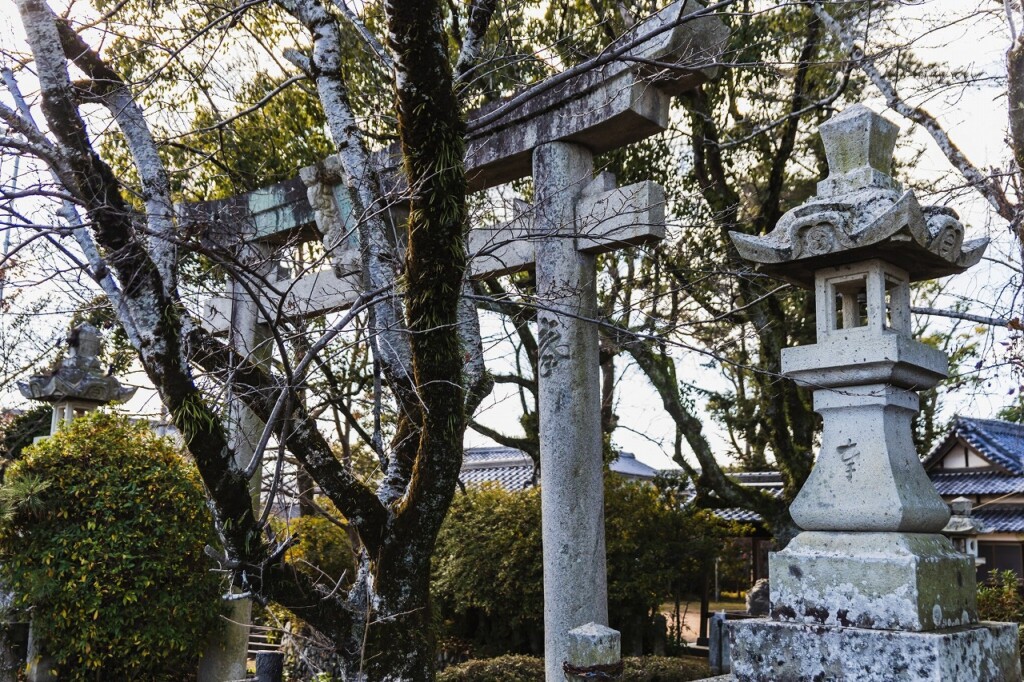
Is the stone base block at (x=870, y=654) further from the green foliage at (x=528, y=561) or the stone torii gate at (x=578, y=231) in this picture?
the green foliage at (x=528, y=561)

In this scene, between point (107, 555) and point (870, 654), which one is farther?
point (107, 555)

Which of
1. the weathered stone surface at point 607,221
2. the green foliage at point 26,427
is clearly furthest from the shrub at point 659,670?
the green foliage at point 26,427

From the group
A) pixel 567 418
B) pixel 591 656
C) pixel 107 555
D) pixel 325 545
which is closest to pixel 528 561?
pixel 325 545

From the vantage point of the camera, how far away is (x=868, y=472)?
328 cm

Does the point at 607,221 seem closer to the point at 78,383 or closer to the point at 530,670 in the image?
the point at 530,670

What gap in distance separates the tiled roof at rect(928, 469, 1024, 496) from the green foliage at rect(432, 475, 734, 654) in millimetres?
8863

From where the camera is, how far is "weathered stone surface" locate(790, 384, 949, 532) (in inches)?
126

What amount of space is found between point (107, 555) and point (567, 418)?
383 cm

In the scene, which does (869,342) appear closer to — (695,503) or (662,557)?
(662,557)

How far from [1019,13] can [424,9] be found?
472 centimetres

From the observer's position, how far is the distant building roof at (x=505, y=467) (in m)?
23.0

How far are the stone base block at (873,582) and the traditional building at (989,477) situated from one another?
49.0ft

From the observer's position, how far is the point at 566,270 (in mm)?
5340

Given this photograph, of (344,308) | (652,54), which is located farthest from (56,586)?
Answer: (652,54)
